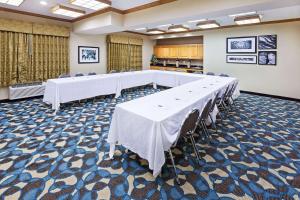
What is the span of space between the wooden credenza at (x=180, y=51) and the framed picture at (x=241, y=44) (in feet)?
5.03

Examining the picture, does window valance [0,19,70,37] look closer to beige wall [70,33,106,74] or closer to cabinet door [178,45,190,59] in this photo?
beige wall [70,33,106,74]

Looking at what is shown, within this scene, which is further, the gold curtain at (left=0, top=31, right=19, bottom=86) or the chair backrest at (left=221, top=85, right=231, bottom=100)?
the gold curtain at (left=0, top=31, right=19, bottom=86)

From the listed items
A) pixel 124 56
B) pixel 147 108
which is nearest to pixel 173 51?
pixel 124 56

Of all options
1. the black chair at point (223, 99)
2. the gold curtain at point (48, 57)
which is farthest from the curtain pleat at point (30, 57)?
the black chair at point (223, 99)

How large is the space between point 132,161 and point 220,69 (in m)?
6.88

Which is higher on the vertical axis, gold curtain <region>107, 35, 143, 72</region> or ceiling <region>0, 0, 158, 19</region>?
ceiling <region>0, 0, 158, 19</region>

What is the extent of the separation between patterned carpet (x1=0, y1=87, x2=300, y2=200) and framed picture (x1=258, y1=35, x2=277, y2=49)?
12.3 feet

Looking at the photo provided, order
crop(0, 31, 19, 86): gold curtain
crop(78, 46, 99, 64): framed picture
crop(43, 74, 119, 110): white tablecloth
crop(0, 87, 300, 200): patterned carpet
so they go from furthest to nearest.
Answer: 1. crop(78, 46, 99, 64): framed picture
2. crop(0, 31, 19, 86): gold curtain
3. crop(43, 74, 119, 110): white tablecloth
4. crop(0, 87, 300, 200): patterned carpet

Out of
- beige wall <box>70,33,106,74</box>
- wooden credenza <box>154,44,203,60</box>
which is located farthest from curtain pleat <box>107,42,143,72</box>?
wooden credenza <box>154,44,203,60</box>

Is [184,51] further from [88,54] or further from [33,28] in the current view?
[33,28]

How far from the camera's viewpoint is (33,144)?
306 cm

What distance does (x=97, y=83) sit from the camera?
5707 millimetres

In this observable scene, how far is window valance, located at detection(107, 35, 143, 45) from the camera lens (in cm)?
833

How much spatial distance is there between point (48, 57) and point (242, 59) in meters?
7.34
